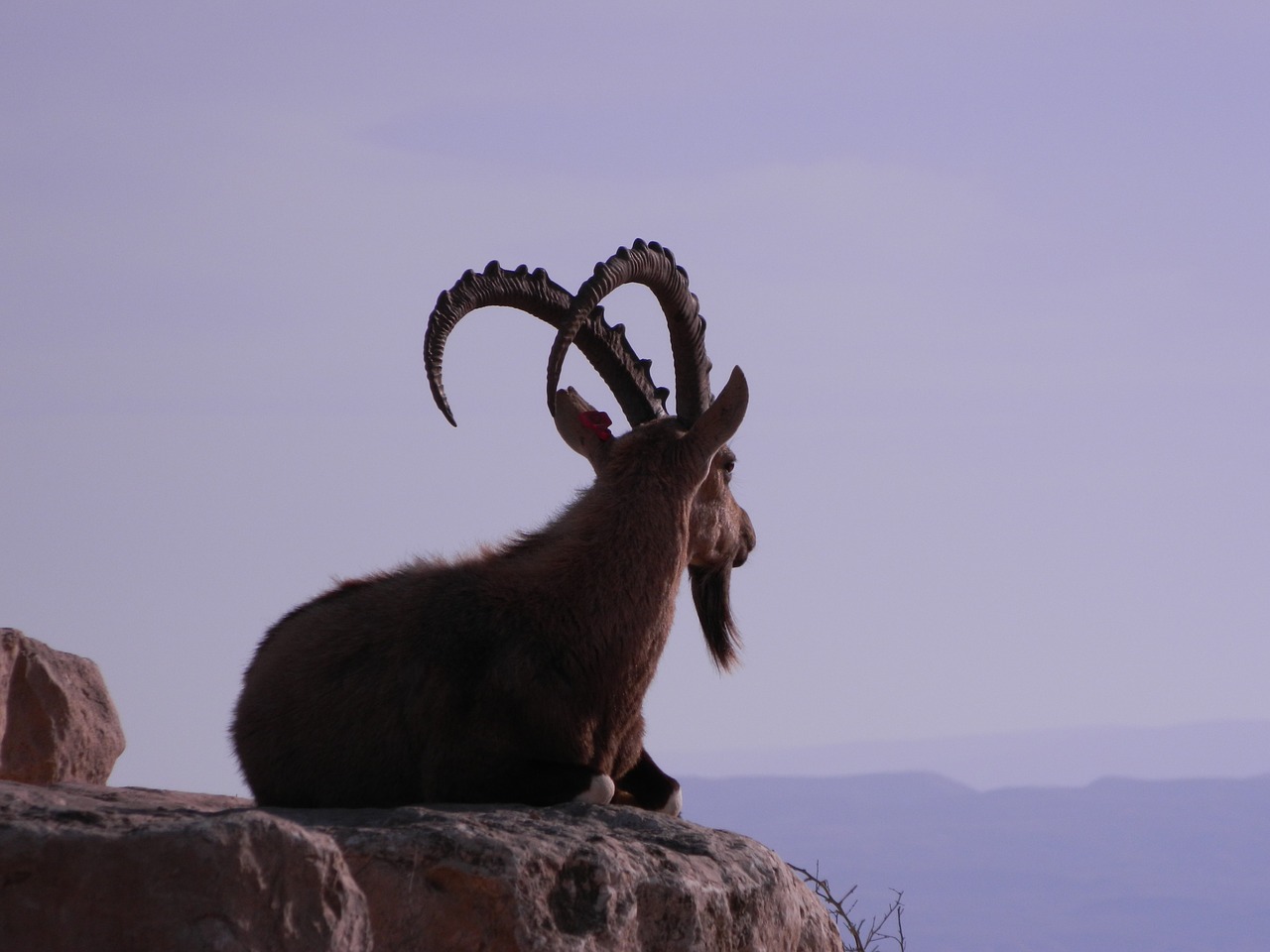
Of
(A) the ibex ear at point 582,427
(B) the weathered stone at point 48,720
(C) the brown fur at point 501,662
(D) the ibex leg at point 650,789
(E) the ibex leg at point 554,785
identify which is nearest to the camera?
(E) the ibex leg at point 554,785

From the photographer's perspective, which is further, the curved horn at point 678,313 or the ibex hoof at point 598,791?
the curved horn at point 678,313

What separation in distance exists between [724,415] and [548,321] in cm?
101

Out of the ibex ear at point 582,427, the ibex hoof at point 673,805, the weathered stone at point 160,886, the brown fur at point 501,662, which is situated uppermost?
the ibex ear at point 582,427

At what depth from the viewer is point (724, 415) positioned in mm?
7090

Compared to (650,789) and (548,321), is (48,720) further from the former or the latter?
(650,789)

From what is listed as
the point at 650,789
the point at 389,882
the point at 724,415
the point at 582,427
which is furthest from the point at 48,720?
the point at 389,882

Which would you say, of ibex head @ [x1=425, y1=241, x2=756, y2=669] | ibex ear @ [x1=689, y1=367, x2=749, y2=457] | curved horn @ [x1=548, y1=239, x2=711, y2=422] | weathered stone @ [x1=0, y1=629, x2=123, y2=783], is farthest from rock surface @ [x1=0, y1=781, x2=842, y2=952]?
weathered stone @ [x1=0, y1=629, x2=123, y2=783]

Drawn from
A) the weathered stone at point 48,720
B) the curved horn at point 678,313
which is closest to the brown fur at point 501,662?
the curved horn at point 678,313

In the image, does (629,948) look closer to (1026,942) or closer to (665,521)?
(665,521)

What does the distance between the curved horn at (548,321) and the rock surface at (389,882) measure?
2.19m

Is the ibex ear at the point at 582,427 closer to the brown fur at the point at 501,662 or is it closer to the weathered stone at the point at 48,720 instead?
the brown fur at the point at 501,662

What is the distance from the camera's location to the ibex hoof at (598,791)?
5.97 meters

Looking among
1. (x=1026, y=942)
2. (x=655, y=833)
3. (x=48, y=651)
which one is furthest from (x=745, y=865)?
(x=1026, y=942)

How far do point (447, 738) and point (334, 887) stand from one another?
5.15 feet
